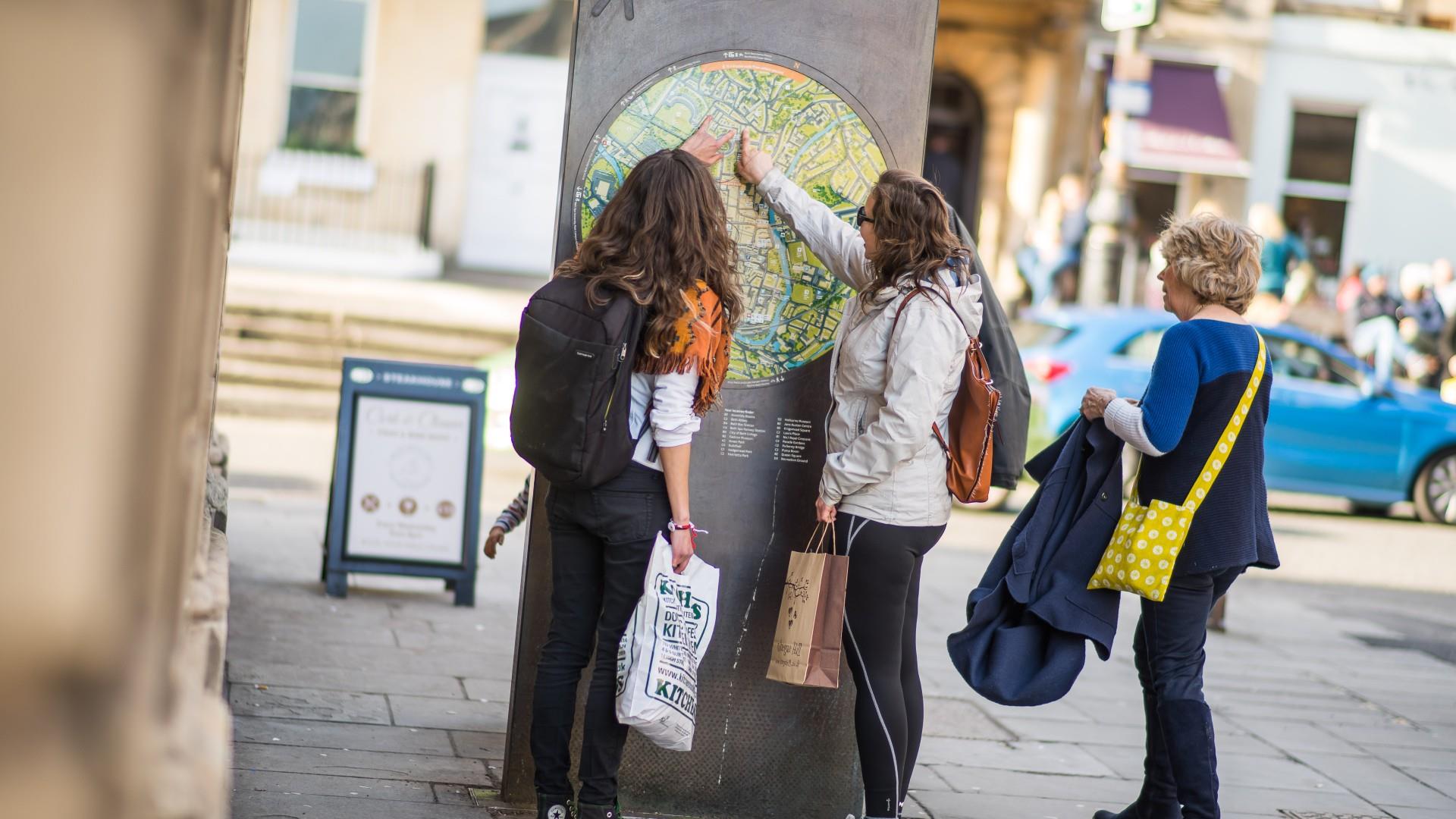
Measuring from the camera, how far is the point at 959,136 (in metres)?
21.6

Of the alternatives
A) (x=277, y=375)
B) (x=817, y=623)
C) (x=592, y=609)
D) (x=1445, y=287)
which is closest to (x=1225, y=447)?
(x=817, y=623)

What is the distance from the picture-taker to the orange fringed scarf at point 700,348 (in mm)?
3830

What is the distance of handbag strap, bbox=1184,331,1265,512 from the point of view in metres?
4.14

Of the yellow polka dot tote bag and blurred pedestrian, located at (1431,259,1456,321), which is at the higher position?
blurred pedestrian, located at (1431,259,1456,321)

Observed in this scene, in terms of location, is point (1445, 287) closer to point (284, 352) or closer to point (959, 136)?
point (959, 136)

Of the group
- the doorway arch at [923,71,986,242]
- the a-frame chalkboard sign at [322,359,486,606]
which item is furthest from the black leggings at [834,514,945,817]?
the doorway arch at [923,71,986,242]

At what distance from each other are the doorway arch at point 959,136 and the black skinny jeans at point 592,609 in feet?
58.6

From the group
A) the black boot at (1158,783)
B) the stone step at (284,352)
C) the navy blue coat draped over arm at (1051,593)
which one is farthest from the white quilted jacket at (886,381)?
the stone step at (284,352)

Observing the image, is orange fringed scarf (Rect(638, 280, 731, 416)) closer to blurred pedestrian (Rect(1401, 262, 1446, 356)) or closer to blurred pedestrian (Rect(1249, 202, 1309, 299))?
blurred pedestrian (Rect(1249, 202, 1309, 299))

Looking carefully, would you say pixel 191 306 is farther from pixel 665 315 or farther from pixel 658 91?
pixel 658 91

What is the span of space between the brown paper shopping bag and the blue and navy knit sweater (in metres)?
0.92

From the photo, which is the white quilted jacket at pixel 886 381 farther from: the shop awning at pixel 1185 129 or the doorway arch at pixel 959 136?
the doorway arch at pixel 959 136

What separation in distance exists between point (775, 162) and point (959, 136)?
698 inches

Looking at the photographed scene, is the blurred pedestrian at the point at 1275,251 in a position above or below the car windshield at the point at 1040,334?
above
